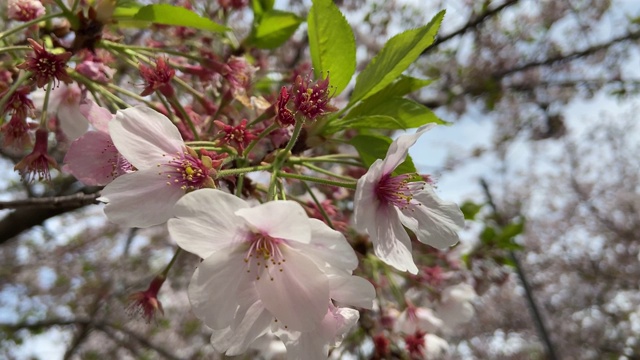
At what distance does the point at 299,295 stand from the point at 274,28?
1.26 meters

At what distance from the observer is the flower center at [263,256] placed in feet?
3.07

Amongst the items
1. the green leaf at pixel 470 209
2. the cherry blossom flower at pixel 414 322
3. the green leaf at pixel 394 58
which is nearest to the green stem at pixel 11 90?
the green leaf at pixel 394 58

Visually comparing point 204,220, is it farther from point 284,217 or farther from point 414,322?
point 414,322

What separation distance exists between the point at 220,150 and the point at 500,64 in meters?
5.90

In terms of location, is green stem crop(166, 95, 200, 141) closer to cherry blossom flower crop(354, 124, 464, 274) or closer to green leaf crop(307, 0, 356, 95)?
green leaf crop(307, 0, 356, 95)

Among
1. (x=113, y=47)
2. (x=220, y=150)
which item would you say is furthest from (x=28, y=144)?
(x=220, y=150)

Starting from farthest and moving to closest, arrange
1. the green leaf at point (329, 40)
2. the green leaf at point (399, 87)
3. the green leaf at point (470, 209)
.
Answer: the green leaf at point (470, 209) → the green leaf at point (399, 87) → the green leaf at point (329, 40)

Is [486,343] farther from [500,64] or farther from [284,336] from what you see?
[284,336]

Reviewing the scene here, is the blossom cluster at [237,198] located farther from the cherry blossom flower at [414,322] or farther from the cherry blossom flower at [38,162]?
the cherry blossom flower at [414,322]

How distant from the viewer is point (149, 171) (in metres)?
0.93

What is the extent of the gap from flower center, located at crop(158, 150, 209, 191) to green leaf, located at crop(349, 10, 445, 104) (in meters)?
0.46

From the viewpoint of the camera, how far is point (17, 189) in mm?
5277

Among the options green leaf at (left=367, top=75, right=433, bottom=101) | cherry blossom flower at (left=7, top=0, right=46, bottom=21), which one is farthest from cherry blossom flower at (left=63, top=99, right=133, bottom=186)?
green leaf at (left=367, top=75, right=433, bottom=101)

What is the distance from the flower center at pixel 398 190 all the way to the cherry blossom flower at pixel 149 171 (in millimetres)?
402
